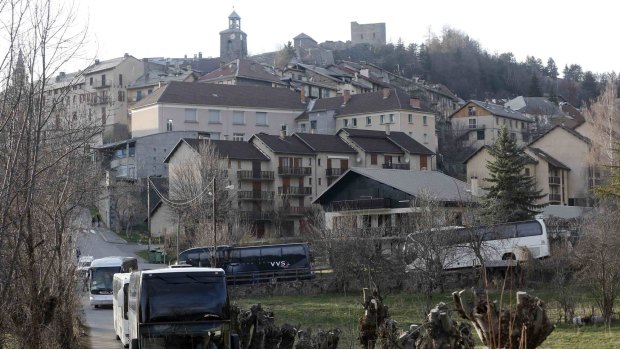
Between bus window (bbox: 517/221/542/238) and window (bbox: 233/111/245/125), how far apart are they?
51684mm

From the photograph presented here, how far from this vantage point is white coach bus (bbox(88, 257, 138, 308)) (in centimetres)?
4462

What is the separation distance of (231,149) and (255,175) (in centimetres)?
320

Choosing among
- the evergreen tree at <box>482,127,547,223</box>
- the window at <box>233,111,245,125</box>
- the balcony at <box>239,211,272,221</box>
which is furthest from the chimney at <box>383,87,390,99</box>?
the evergreen tree at <box>482,127,547,223</box>

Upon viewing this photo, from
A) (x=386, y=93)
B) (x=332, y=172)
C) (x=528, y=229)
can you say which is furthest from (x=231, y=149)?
(x=528, y=229)

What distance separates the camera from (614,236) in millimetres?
34438

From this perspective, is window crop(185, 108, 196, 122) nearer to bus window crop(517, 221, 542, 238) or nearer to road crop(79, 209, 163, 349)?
road crop(79, 209, 163, 349)

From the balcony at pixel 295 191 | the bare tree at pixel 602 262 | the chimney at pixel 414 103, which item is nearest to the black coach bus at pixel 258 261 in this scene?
the bare tree at pixel 602 262

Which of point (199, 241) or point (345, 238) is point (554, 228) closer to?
point (345, 238)

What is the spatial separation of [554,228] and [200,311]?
36.0 metres

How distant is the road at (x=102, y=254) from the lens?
3044cm

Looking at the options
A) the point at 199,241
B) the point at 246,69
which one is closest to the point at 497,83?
the point at 246,69

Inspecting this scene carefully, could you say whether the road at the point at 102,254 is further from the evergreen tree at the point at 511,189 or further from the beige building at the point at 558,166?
the beige building at the point at 558,166

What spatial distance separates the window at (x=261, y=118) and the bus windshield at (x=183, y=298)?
7802 centimetres

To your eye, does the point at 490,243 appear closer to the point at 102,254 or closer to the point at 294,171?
the point at 294,171
